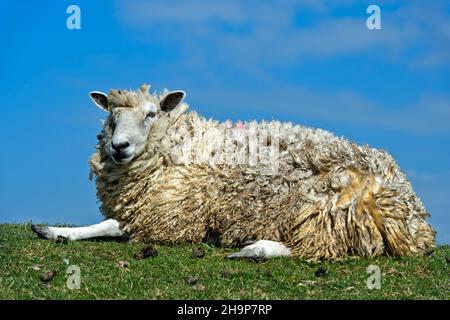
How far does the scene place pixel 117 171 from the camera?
1200cm

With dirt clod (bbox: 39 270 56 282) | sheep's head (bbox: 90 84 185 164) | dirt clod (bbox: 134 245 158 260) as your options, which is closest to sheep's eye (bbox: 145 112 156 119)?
sheep's head (bbox: 90 84 185 164)

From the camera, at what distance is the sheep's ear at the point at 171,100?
12.1m

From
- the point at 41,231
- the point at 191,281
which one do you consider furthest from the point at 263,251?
the point at 41,231

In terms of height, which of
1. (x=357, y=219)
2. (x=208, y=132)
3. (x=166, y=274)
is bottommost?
(x=166, y=274)

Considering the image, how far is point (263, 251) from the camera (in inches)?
405

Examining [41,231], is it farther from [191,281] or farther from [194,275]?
[191,281]

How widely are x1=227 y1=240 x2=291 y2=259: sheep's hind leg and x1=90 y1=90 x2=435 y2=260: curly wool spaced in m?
0.14

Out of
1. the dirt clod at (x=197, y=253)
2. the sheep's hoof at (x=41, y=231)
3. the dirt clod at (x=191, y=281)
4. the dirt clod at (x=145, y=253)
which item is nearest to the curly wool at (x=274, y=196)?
the dirt clod at (x=197, y=253)
